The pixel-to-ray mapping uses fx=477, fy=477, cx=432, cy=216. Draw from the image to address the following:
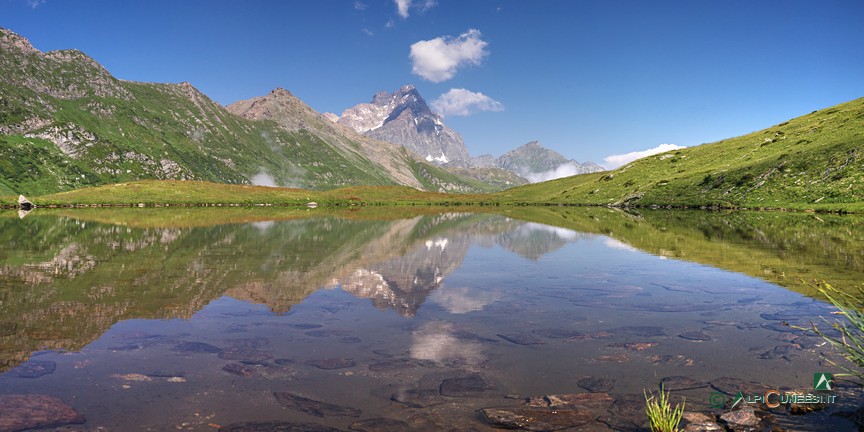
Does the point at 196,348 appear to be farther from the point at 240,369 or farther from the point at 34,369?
the point at 34,369

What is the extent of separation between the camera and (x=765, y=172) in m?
105

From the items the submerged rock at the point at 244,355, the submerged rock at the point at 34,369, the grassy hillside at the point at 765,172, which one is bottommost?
the submerged rock at the point at 244,355

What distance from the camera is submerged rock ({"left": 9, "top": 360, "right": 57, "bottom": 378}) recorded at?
1073cm

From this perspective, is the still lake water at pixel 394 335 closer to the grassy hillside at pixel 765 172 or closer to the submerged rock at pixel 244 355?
the submerged rock at pixel 244 355

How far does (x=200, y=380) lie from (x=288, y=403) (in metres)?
2.63

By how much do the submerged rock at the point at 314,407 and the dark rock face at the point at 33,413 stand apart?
3.50 meters

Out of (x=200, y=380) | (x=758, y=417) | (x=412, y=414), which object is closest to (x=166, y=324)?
(x=200, y=380)

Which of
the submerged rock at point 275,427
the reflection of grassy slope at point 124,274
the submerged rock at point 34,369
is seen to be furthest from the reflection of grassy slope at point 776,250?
the reflection of grassy slope at point 124,274

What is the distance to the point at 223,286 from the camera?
70.2 feet

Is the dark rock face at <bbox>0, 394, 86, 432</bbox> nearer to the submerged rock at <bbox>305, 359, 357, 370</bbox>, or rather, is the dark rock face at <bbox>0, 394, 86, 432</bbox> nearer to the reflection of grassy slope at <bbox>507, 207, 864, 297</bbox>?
the submerged rock at <bbox>305, 359, 357, 370</bbox>

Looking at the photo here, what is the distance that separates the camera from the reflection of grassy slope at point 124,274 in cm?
1482

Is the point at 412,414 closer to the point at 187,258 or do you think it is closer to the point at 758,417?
the point at 758,417

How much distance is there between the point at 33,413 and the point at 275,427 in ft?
15.0

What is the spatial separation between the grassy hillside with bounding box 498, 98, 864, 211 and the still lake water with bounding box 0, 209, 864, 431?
74.3 meters
